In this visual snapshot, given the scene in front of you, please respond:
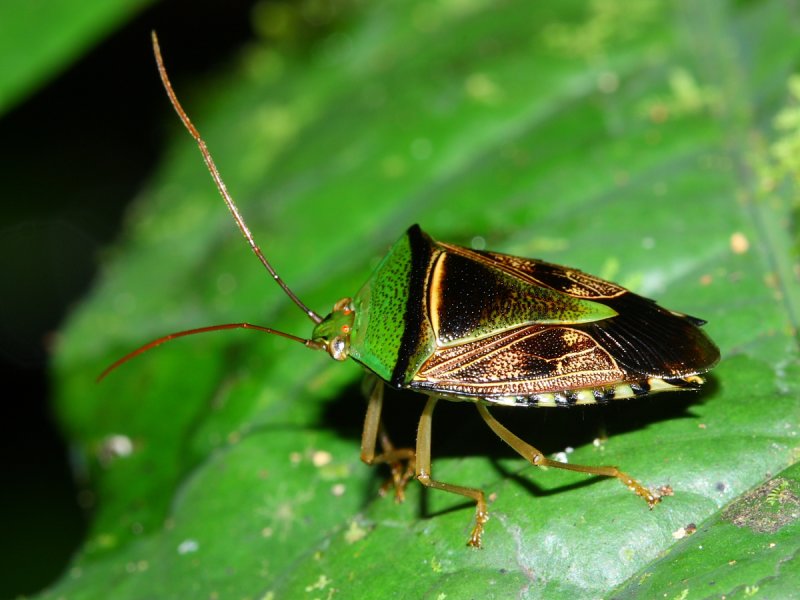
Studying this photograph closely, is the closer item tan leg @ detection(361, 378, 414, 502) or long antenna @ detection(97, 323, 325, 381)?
long antenna @ detection(97, 323, 325, 381)

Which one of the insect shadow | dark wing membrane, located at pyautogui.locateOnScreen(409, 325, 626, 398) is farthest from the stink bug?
the insect shadow

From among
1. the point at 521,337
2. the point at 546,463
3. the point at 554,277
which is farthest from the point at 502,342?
the point at 546,463

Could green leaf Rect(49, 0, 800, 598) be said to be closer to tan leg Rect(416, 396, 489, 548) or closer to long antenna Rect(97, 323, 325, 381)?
tan leg Rect(416, 396, 489, 548)

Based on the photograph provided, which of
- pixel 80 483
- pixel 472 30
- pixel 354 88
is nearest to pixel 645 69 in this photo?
pixel 472 30

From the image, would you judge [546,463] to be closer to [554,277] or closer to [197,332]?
[554,277]

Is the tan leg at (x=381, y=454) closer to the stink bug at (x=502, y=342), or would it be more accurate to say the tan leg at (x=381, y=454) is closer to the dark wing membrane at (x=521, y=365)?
the stink bug at (x=502, y=342)
